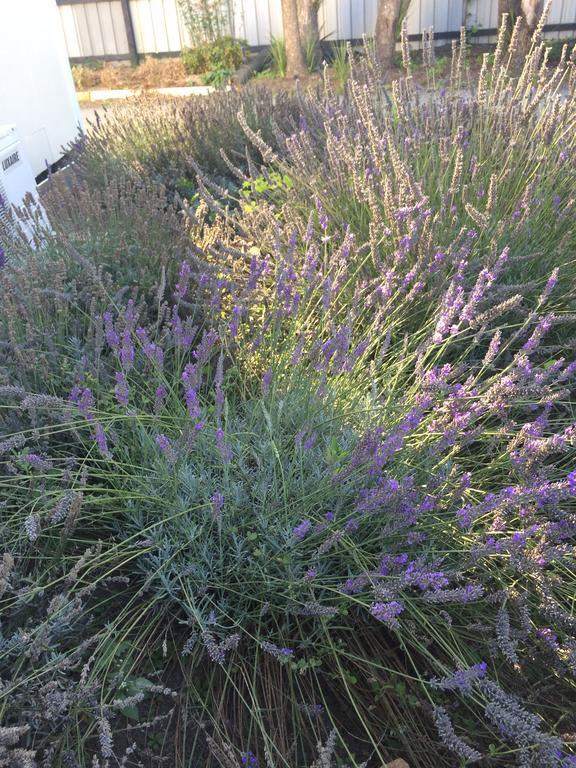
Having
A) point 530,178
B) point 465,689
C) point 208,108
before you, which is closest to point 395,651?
A: point 465,689

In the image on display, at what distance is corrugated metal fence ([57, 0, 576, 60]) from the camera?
1064 cm

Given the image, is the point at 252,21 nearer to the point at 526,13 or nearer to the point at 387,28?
the point at 387,28

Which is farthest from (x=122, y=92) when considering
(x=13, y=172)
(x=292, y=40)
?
(x=13, y=172)

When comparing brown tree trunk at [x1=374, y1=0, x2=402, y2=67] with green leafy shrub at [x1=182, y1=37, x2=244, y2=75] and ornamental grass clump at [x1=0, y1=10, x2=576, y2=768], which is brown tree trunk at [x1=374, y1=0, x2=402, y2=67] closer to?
green leafy shrub at [x1=182, y1=37, x2=244, y2=75]

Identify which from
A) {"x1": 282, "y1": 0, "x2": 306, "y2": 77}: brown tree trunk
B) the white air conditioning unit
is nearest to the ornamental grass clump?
the white air conditioning unit

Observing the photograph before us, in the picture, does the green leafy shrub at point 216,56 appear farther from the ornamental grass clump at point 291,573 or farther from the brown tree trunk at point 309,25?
the ornamental grass clump at point 291,573

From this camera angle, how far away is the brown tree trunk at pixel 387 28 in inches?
363

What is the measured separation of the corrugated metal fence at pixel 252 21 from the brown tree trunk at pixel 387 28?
100 cm

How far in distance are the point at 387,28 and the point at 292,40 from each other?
4.57 feet

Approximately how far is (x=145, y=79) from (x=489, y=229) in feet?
32.9

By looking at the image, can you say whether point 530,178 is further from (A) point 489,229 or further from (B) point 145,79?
(B) point 145,79

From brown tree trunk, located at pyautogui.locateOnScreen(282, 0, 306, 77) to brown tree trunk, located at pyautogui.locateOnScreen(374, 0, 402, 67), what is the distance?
1.14m

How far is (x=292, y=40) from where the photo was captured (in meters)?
9.50

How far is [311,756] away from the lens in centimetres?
153
